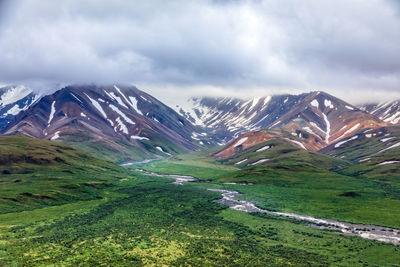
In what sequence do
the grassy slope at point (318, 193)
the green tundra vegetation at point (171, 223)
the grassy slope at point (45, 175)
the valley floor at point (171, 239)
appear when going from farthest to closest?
the grassy slope at point (45, 175) → the grassy slope at point (318, 193) → the green tundra vegetation at point (171, 223) → the valley floor at point (171, 239)

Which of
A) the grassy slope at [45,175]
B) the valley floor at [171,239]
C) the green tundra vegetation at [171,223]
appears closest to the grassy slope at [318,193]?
the green tundra vegetation at [171,223]

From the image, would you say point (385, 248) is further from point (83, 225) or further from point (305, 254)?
point (83, 225)

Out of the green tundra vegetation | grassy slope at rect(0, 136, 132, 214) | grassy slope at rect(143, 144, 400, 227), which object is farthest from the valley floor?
grassy slope at rect(0, 136, 132, 214)

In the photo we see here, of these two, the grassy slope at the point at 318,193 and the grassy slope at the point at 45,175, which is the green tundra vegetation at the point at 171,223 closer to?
the grassy slope at the point at 318,193

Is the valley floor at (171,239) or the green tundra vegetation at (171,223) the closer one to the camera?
the valley floor at (171,239)

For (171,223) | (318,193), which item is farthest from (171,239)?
(318,193)

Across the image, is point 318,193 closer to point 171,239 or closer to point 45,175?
point 171,239

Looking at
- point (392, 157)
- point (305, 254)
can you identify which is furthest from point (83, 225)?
point (392, 157)
